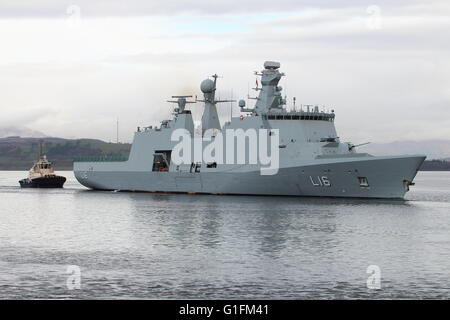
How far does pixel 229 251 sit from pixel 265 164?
25.1m

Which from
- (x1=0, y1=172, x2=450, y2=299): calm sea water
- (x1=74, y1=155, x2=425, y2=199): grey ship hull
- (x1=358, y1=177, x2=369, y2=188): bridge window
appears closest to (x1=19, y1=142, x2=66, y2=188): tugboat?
(x1=74, y1=155, x2=425, y2=199): grey ship hull

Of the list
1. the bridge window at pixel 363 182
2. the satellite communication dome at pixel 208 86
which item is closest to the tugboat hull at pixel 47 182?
the satellite communication dome at pixel 208 86

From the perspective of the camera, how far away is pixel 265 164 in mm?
52188

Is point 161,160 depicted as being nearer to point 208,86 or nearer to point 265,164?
point 208,86

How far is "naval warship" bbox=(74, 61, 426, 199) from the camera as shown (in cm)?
4888

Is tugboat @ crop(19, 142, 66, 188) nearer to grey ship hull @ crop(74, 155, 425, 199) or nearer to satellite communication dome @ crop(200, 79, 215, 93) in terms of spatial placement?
grey ship hull @ crop(74, 155, 425, 199)

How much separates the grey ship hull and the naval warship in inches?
2.5

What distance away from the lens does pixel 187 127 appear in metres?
63.0

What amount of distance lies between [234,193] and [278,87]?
8836 millimetres

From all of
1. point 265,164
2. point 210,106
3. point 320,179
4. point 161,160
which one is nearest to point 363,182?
point 320,179

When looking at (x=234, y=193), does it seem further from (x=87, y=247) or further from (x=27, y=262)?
(x=27, y=262)

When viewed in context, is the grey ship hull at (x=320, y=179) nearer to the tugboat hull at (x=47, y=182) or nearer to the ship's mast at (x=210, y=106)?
the ship's mast at (x=210, y=106)

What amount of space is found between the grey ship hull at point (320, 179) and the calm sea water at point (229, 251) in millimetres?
1939
